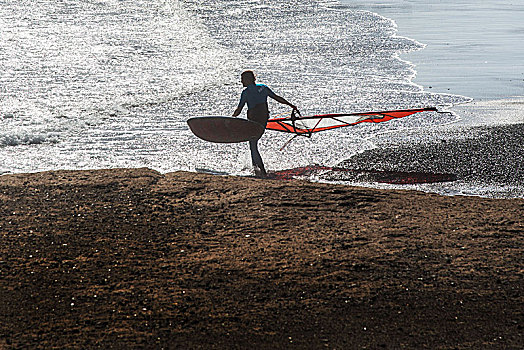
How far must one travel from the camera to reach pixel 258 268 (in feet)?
21.4

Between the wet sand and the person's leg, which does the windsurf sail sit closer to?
the person's leg

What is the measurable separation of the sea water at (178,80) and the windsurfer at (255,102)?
311 mm

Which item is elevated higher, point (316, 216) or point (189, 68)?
point (316, 216)

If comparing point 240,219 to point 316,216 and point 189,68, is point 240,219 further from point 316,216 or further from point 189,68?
point 189,68

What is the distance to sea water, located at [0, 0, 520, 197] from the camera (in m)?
12.8

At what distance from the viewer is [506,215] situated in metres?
8.05

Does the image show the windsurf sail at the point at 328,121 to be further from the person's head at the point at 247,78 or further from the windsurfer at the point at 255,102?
the person's head at the point at 247,78

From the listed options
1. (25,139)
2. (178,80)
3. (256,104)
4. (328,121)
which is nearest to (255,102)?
(256,104)

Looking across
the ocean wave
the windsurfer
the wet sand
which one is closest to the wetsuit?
the windsurfer

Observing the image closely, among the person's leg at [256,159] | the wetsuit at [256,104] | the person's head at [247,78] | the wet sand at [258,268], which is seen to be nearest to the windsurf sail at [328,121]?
the wetsuit at [256,104]

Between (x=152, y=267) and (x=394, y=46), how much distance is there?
21.2 meters

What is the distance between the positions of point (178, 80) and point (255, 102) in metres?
10.2

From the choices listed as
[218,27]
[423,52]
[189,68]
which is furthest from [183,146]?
[218,27]

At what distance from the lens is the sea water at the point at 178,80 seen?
12.8m
